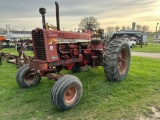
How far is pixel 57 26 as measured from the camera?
14.6ft

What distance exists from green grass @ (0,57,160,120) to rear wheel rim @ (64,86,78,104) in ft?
0.67

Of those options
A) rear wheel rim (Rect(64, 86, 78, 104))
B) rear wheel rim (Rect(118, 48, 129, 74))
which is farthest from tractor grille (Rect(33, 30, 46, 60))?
rear wheel rim (Rect(118, 48, 129, 74))

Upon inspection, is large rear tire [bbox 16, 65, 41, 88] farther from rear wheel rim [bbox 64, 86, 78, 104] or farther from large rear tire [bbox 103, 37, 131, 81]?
large rear tire [bbox 103, 37, 131, 81]

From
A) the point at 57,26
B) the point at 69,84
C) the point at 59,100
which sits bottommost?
the point at 59,100

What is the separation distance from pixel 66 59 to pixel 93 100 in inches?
51.8

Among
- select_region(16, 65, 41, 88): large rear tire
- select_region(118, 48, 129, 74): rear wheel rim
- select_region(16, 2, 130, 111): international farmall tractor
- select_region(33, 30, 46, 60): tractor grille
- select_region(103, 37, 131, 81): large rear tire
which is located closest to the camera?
select_region(16, 2, 130, 111): international farmall tractor

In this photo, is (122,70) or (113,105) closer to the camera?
(113,105)

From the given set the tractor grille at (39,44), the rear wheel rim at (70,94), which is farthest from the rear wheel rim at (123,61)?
the tractor grille at (39,44)

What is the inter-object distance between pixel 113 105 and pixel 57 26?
242 centimetres

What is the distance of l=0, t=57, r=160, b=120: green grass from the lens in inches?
140

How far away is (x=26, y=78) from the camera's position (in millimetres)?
5266

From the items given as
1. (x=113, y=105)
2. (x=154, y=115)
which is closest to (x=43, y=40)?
(x=113, y=105)

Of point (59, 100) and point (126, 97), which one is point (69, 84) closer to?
point (59, 100)

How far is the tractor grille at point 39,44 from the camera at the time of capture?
4004 mm
